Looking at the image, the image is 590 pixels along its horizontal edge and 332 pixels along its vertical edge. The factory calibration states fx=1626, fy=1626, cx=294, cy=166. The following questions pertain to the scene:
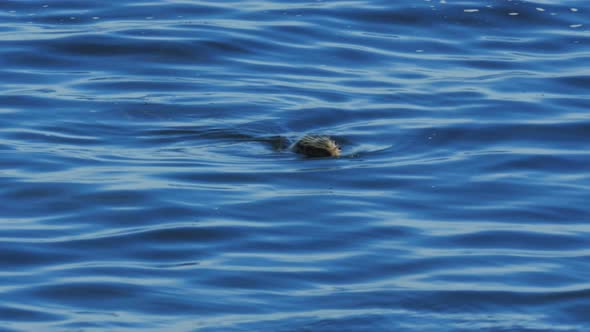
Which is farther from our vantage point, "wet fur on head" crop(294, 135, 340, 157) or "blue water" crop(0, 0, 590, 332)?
"wet fur on head" crop(294, 135, 340, 157)

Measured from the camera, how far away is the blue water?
356 inches

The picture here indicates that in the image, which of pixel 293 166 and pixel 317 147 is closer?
pixel 293 166

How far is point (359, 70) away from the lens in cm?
1530

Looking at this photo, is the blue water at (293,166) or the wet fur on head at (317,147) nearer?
the blue water at (293,166)

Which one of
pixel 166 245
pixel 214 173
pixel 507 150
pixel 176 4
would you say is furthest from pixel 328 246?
pixel 176 4

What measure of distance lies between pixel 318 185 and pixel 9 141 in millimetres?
2551

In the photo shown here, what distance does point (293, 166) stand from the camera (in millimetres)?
11820

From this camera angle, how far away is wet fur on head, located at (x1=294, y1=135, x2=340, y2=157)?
12.0 m

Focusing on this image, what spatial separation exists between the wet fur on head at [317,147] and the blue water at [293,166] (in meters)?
0.14

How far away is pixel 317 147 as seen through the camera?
12039 millimetres

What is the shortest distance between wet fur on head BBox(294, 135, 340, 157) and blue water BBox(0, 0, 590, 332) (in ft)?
0.45

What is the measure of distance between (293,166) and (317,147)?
0.31 m

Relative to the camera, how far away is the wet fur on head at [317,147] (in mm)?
12047

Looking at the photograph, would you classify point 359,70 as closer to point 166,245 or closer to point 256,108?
point 256,108
